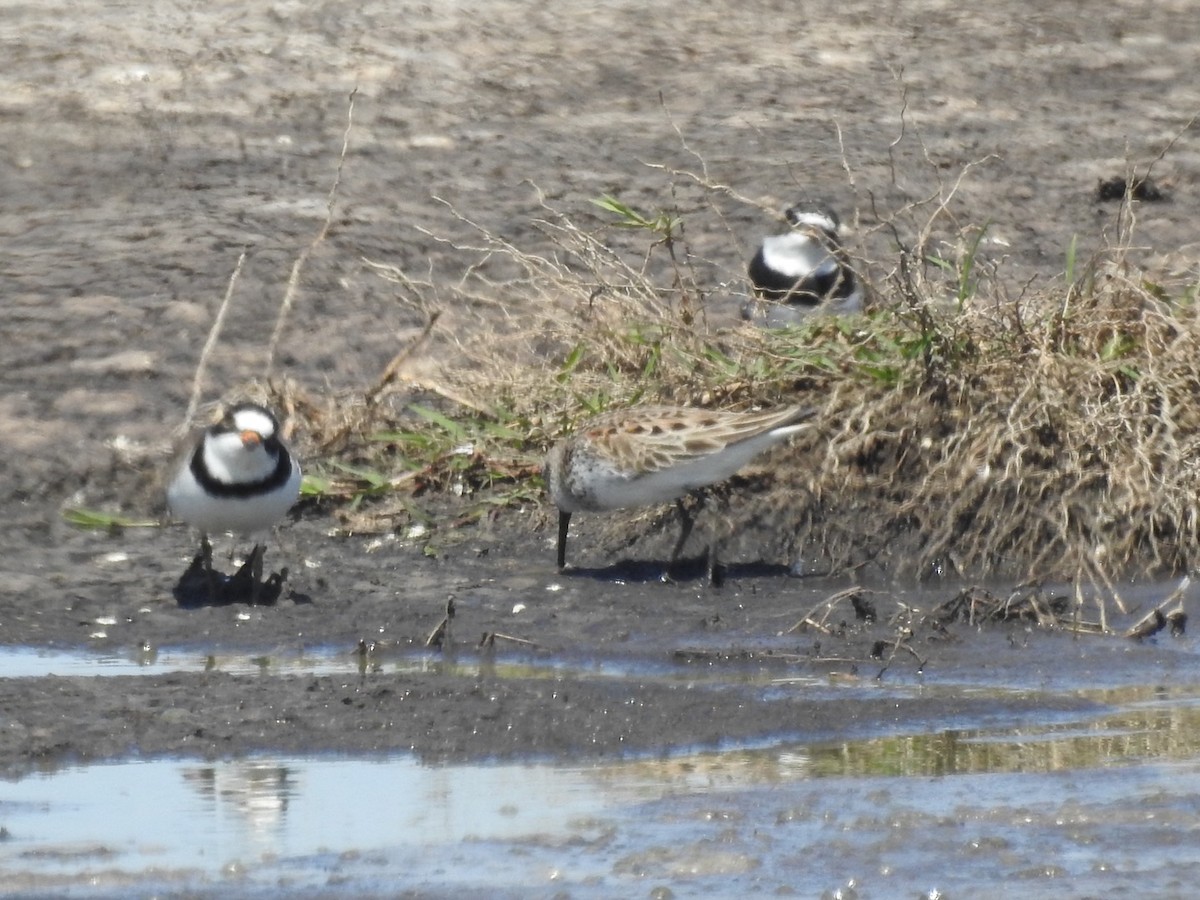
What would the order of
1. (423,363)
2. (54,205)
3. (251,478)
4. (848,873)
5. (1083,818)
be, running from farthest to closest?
1. (54,205)
2. (423,363)
3. (251,478)
4. (1083,818)
5. (848,873)

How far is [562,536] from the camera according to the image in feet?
27.1

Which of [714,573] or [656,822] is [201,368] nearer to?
[714,573]

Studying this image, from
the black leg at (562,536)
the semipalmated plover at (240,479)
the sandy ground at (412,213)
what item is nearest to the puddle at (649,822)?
the sandy ground at (412,213)

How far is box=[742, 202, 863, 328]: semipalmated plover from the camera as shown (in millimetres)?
9281

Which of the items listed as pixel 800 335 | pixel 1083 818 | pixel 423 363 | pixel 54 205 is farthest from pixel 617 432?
pixel 54 205

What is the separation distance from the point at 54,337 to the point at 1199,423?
4.77 meters

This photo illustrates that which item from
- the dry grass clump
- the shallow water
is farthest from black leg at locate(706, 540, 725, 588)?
the shallow water

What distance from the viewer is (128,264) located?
1052 cm

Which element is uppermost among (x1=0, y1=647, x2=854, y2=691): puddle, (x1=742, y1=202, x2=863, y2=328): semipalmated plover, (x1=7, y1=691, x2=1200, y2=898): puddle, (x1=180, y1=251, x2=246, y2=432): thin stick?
(x1=742, y1=202, x2=863, y2=328): semipalmated plover

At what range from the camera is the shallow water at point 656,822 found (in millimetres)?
4730

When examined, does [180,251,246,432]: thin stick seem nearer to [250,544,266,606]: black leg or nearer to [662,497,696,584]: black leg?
[250,544,266,606]: black leg

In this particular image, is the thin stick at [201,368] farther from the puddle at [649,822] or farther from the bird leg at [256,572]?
the puddle at [649,822]

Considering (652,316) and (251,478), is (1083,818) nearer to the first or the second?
(251,478)

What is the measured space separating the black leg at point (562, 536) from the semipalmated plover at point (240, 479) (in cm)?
95
